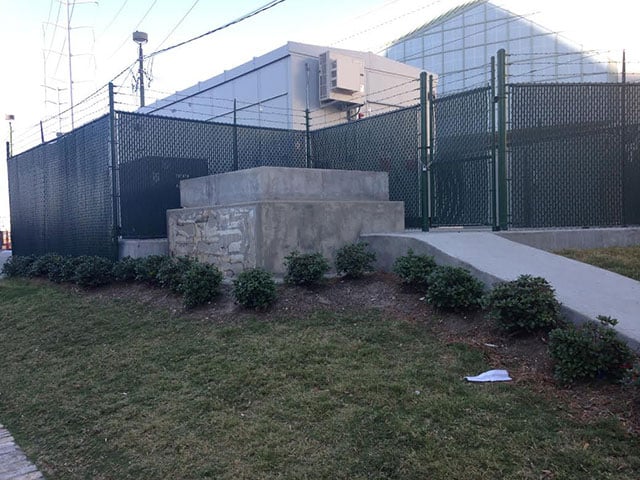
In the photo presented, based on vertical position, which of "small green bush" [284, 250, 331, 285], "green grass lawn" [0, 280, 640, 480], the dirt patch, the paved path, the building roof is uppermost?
the building roof

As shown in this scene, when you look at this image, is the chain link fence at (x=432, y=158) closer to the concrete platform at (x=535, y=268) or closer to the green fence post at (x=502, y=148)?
the green fence post at (x=502, y=148)

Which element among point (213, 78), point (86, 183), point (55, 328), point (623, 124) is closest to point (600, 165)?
point (623, 124)

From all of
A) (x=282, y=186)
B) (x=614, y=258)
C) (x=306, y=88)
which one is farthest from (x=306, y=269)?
(x=306, y=88)

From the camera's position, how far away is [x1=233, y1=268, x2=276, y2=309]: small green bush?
5.80 m

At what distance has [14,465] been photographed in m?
3.81

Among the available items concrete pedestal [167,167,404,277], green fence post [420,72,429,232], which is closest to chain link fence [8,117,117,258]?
concrete pedestal [167,167,404,277]

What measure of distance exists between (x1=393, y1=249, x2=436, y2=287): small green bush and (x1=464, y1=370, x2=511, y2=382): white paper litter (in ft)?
5.70

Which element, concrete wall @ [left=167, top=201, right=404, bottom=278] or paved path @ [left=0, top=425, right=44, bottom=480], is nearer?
paved path @ [left=0, top=425, right=44, bottom=480]

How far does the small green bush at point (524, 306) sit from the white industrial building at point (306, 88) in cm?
835

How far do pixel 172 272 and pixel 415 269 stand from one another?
3.27m

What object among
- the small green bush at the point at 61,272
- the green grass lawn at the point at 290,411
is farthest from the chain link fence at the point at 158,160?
the green grass lawn at the point at 290,411

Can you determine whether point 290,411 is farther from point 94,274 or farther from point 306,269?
point 94,274

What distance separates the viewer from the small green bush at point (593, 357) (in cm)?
368

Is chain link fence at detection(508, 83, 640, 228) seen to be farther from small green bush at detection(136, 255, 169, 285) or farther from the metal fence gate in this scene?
small green bush at detection(136, 255, 169, 285)
